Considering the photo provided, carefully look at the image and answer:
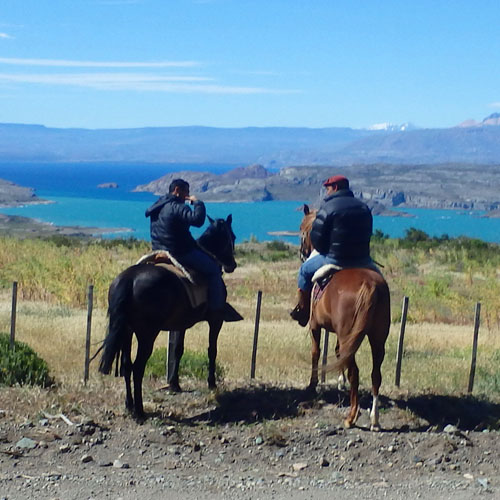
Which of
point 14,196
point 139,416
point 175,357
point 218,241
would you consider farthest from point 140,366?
point 14,196

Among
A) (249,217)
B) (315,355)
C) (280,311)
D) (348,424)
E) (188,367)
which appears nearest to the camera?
(348,424)

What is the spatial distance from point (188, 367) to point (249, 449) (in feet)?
11.8

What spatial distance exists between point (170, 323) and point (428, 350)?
7.37m

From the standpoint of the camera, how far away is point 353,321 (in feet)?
30.9

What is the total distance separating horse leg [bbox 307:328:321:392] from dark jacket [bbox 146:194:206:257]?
69.1 inches

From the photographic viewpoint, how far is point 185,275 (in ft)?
33.2

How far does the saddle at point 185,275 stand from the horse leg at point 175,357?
666 mm

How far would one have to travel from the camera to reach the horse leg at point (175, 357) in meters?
10.9

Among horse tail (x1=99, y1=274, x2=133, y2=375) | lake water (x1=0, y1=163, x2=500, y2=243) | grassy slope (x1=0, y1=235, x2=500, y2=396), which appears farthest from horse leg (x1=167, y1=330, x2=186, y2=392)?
lake water (x1=0, y1=163, x2=500, y2=243)

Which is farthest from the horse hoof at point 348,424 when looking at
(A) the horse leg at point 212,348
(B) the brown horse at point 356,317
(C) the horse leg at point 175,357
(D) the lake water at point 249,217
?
(D) the lake water at point 249,217

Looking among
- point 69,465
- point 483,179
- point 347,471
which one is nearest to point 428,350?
point 347,471

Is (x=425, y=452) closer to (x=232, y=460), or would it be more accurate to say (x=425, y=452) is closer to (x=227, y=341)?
(x=232, y=460)

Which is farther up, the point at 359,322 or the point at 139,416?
the point at 359,322

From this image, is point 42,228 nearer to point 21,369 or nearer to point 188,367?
point 188,367
